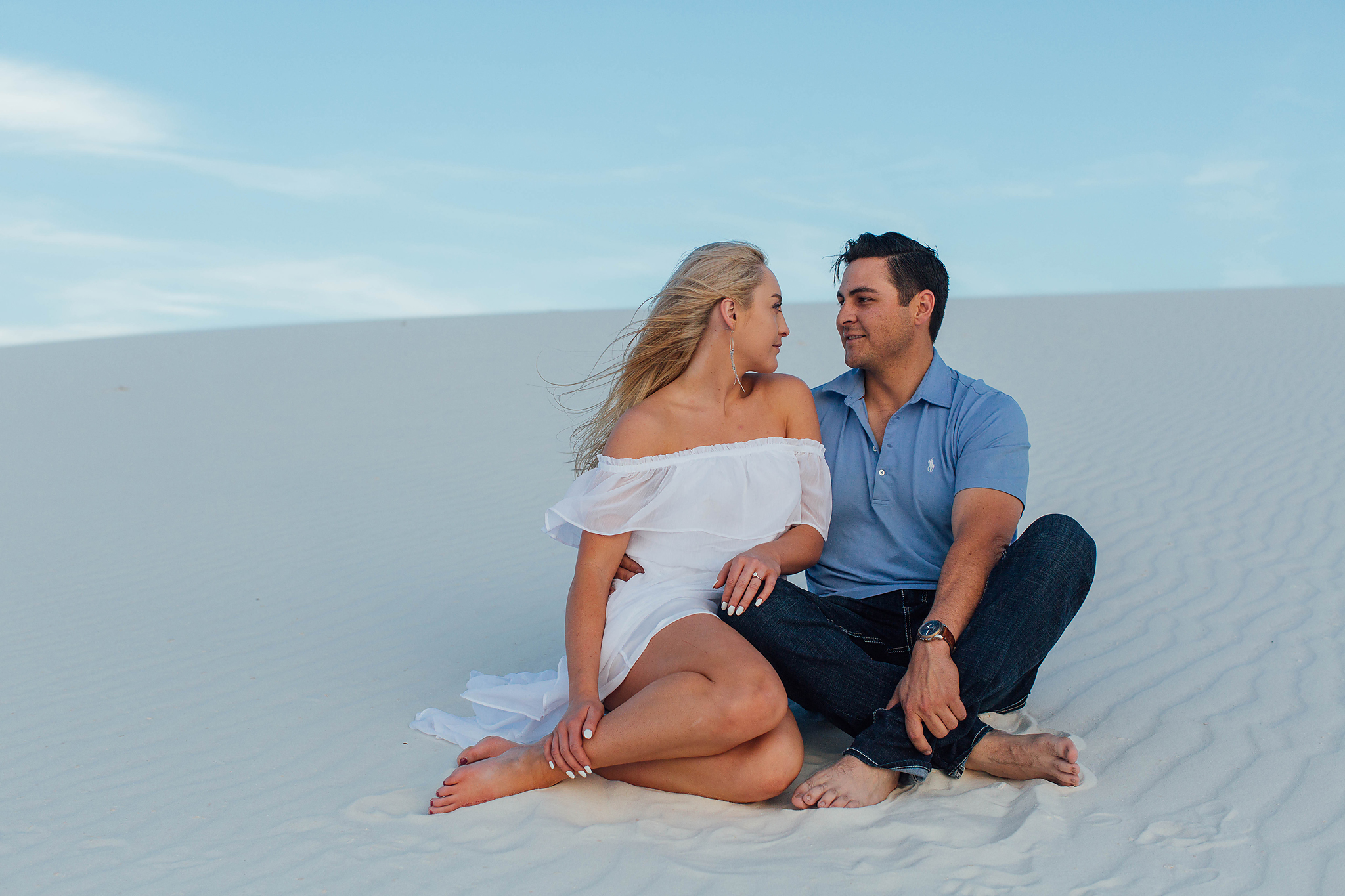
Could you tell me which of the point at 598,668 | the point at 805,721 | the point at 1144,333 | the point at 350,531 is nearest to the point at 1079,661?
the point at 805,721

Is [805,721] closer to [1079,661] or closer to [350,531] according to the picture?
[1079,661]

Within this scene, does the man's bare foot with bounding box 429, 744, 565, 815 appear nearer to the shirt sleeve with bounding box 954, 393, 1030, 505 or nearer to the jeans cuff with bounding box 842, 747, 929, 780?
the jeans cuff with bounding box 842, 747, 929, 780

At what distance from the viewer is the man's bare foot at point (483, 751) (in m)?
3.41

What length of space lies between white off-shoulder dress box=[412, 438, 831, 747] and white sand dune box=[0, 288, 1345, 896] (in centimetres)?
40

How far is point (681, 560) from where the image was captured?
11.3 feet

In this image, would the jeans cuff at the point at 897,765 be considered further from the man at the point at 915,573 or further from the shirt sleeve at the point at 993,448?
the shirt sleeve at the point at 993,448

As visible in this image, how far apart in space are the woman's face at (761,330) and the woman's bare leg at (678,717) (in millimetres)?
905

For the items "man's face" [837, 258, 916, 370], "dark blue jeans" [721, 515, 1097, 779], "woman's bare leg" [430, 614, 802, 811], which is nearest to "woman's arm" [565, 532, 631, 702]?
"woman's bare leg" [430, 614, 802, 811]

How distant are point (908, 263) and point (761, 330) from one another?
0.64 metres

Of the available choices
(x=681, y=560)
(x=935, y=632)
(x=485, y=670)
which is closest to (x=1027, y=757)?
(x=935, y=632)

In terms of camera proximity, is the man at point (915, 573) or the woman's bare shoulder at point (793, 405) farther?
the woman's bare shoulder at point (793, 405)

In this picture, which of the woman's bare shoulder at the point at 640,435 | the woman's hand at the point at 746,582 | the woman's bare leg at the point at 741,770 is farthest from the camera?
the woman's bare shoulder at the point at 640,435

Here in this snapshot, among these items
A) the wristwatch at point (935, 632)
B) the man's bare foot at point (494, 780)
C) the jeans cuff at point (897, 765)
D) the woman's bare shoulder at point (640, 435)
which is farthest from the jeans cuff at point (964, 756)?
the woman's bare shoulder at point (640, 435)

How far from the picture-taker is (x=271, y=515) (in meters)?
8.43
